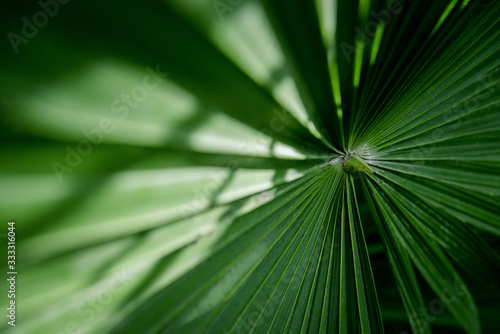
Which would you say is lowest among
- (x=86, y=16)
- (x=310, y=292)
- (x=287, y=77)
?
(x=310, y=292)

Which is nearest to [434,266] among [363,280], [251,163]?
[363,280]

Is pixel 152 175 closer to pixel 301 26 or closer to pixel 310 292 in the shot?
pixel 301 26

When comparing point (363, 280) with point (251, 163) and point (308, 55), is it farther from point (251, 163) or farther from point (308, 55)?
point (308, 55)

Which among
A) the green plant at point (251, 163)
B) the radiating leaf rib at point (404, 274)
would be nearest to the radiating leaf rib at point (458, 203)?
the green plant at point (251, 163)

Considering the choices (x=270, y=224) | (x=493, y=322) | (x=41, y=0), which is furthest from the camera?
(x=270, y=224)

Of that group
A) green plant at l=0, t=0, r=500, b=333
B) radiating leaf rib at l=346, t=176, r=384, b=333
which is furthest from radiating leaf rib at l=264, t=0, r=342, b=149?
radiating leaf rib at l=346, t=176, r=384, b=333

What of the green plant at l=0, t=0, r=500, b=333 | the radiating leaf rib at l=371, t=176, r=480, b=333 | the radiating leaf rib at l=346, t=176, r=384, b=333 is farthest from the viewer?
the radiating leaf rib at l=346, t=176, r=384, b=333

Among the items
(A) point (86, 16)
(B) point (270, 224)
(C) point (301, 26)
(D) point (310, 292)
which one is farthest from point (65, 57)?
(D) point (310, 292)

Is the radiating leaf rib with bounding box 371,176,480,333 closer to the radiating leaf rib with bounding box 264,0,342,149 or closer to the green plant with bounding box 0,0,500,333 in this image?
the green plant with bounding box 0,0,500,333

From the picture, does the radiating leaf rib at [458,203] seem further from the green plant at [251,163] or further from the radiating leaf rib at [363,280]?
the radiating leaf rib at [363,280]
